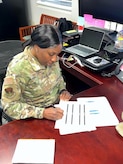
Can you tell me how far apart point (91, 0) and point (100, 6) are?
0.36 feet

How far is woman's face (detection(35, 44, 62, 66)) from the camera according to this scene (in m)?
1.16

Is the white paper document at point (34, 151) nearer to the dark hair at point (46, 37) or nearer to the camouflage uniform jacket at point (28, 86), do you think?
the camouflage uniform jacket at point (28, 86)

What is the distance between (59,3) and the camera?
297 cm

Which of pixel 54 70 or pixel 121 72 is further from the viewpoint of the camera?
pixel 121 72

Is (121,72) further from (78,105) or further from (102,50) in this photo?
(78,105)

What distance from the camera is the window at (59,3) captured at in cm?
275

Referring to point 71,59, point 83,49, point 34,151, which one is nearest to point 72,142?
point 34,151

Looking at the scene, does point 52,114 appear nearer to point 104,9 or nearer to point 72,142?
point 72,142

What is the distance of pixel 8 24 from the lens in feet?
11.2

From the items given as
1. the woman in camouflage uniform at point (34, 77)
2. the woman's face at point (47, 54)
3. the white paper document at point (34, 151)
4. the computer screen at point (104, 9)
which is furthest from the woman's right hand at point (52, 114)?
the computer screen at point (104, 9)

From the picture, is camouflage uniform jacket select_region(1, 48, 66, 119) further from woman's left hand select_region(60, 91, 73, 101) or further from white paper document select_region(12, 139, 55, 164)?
white paper document select_region(12, 139, 55, 164)

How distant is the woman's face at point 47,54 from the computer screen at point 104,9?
825 mm

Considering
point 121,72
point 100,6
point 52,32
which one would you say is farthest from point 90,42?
point 52,32

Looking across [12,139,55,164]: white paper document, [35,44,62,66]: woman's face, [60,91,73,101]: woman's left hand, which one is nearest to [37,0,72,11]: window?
[60,91,73,101]: woman's left hand
